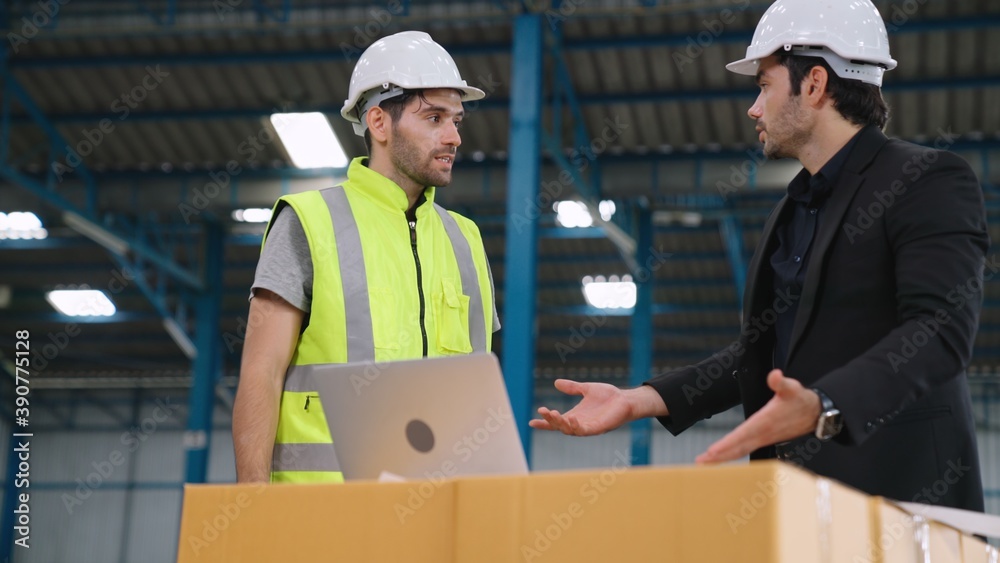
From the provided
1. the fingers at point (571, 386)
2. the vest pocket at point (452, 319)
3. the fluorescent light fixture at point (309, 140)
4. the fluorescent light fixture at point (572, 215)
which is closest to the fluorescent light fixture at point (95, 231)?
the fluorescent light fixture at point (309, 140)

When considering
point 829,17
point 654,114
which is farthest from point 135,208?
point 829,17

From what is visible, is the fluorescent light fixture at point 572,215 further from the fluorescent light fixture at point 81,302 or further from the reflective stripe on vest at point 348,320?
the reflective stripe on vest at point 348,320

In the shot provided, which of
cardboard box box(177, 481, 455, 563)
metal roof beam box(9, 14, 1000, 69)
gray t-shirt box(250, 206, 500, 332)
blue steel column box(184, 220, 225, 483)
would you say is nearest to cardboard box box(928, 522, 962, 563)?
cardboard box box(177, 481, 455, 563)

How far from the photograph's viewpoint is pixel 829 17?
301 centimetres

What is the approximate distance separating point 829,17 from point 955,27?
11.8 metres

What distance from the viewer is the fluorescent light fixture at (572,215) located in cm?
1816

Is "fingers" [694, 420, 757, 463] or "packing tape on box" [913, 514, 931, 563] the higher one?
"fingers" [694, 420, 757, 463]

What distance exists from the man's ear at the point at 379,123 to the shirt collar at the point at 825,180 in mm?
1481

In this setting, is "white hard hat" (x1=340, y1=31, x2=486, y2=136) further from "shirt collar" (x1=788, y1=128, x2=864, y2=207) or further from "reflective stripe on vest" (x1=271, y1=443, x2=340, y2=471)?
"shirt collar" (x1=788, y1=128, x2=864, y2=207)

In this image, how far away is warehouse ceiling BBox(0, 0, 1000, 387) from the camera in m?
14.0

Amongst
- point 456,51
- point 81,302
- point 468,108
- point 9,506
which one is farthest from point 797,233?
point 9,506

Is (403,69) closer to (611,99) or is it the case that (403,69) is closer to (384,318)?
(384,318)

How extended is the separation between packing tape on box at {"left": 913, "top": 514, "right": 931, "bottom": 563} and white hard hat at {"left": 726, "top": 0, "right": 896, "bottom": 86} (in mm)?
1376

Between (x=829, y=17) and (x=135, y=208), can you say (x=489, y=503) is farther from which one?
(x=135, y=208)
